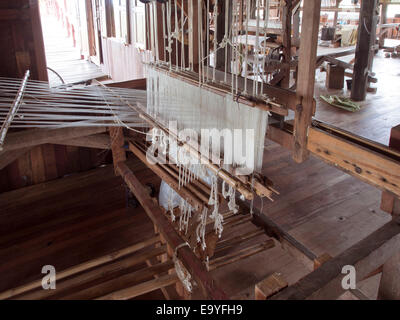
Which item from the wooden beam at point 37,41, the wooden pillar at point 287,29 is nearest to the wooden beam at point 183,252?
the wooden beam at point 37,41

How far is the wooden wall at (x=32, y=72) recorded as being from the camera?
2807mm

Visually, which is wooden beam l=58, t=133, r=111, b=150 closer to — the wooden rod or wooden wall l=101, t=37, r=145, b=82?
the wooden rod

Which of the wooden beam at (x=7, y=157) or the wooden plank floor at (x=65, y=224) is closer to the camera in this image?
the wooden beam at (x=7, y=157)

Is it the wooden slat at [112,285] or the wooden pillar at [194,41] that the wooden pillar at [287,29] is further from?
the wooden slat at [112,285]

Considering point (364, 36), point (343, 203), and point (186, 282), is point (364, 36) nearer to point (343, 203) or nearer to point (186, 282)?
point (343, 203)

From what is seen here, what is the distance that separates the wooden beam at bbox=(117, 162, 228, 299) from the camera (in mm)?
1308

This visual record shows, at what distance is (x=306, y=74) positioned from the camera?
111 centimetres

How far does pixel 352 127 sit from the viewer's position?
3.81m

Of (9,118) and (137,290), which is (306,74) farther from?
(9,118)

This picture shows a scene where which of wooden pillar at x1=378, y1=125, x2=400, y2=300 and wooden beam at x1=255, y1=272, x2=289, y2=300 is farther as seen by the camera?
wooden pillar at x1=378, y1=125, x2=400, y2=300

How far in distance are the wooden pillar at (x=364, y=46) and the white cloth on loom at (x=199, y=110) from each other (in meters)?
3.61

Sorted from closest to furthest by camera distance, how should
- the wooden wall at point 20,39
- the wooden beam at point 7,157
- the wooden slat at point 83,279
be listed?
the wooden slat at point 83,279
the wooden beam at point 7,157
the wooden wall at point 20,39

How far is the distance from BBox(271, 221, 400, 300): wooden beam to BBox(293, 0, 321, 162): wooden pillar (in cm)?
38

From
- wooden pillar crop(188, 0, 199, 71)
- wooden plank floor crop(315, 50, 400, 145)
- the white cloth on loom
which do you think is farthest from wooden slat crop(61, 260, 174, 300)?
wooden plank floor crop(315, 50, 400, 145)
